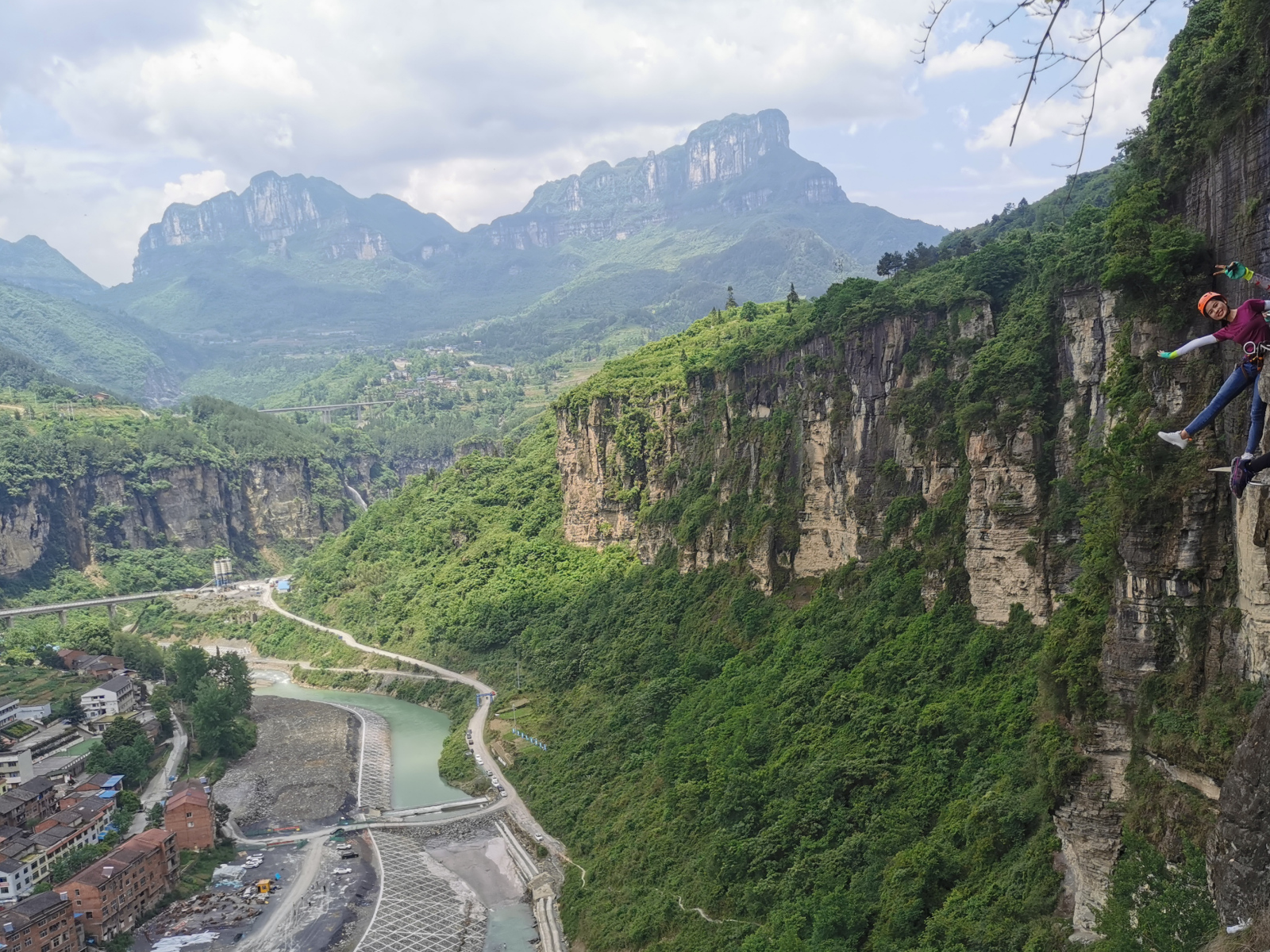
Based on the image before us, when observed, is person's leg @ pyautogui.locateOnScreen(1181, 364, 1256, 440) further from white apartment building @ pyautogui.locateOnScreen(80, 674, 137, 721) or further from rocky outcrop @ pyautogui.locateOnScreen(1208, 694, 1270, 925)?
white apartment building @ pyautogui.locateOnScreen(80, 674, 137, 721)

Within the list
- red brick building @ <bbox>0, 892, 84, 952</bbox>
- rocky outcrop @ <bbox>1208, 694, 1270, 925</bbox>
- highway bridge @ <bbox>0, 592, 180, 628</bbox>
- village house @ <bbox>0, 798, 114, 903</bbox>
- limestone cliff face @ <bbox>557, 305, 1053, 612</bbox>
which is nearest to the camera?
rocky outcrop @ <bbox>1208, 694, 1270, 925</bbox>

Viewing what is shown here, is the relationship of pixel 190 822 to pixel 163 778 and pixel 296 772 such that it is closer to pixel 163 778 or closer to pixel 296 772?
pixel 163 778

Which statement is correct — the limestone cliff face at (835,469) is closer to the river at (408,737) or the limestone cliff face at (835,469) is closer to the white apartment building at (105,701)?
the river at (408,737)

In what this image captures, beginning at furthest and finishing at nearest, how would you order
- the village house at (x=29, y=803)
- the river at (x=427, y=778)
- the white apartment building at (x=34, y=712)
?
the white apartment building at (x=34, y=712) < the village house at (x=29, y=803) < the river at (x=427, y=778)

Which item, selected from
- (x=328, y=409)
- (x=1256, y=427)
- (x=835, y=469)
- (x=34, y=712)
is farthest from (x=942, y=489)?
(x=328, y=409)

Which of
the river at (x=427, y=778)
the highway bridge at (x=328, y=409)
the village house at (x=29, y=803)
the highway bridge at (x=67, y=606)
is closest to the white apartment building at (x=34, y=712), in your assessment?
the village house at (x=29, y=803)

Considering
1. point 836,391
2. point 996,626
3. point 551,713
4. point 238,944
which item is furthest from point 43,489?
point 996,626

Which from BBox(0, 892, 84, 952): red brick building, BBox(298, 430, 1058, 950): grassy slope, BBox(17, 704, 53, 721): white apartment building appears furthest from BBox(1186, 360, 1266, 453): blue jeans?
BBox(17, 704, 53, 721): white apartment building
